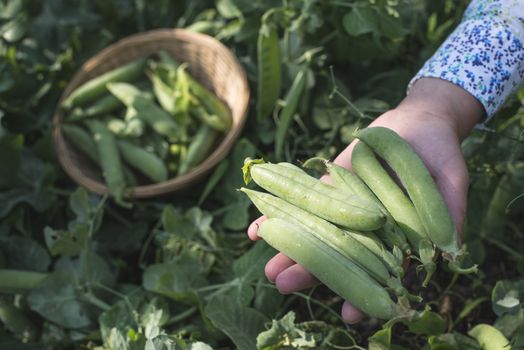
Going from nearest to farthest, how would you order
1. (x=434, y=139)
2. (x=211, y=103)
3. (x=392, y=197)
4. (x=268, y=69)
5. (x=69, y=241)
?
(x=392, y=197), (x=434, y=139), (x=69, y=241), (x=268, y=69), (x=211, y=103)

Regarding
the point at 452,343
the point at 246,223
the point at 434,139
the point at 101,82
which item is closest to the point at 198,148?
the point at 246,223

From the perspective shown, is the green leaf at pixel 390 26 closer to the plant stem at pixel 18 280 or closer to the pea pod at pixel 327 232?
the pea pod at pixel 327 232

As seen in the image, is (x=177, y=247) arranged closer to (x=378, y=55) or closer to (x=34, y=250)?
(x=34, y=250)

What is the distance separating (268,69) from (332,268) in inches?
54.5

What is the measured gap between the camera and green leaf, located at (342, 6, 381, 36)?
8.05ft

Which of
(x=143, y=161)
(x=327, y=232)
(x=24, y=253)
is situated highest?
(x=327, y=232)

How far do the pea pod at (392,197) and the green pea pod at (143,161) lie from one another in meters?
1.31

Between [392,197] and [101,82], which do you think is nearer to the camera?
[392,197]

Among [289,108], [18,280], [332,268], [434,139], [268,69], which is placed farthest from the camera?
[268,69]

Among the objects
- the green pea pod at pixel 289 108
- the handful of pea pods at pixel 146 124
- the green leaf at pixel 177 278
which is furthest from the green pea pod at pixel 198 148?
the green leaf at pixel 177 278

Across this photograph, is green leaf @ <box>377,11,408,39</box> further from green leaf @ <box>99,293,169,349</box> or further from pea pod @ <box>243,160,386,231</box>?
green leaf @ <box>99,293,169,349</box>

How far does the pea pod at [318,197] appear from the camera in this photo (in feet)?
5.01

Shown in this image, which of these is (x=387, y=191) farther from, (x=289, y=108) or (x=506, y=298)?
(x=289, y=108)

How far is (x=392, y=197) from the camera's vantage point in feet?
5.32
